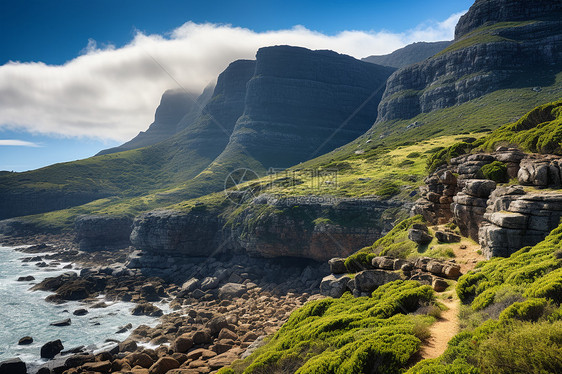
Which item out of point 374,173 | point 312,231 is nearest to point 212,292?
point 312,231

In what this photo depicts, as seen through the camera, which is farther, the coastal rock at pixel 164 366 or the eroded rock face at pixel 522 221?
the coastal rock at pixel 164 366

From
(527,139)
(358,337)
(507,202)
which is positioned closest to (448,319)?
(358,337)

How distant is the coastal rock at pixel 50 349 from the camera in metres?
35.5

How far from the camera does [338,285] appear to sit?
944 inches

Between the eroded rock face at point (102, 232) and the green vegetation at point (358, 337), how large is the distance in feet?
361

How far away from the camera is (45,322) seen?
46188 millimetres

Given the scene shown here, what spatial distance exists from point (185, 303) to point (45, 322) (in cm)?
2022

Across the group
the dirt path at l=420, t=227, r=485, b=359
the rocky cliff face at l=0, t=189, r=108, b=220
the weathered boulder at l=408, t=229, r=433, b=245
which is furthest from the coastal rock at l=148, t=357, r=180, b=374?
the rocky cliff face at l=0, t=189, r=108, b=220

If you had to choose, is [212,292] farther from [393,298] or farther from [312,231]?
[393,298]

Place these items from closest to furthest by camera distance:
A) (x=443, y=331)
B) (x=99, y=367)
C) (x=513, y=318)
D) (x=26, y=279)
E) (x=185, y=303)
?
1. (x=513, y=318)
2. (x=443, y=331)
3. (x=99, y=367)
4. (x=185, y=303)
5. (x=26, y=279)

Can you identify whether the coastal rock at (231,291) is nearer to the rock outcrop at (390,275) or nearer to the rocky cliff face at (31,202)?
the rock outcrop at (390,275)

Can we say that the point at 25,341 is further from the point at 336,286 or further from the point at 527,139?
the point at 527,139

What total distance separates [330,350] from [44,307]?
59.6 metres

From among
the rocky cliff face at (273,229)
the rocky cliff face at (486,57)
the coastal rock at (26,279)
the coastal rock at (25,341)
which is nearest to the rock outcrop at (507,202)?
the rocky cliff face at (273,229)
